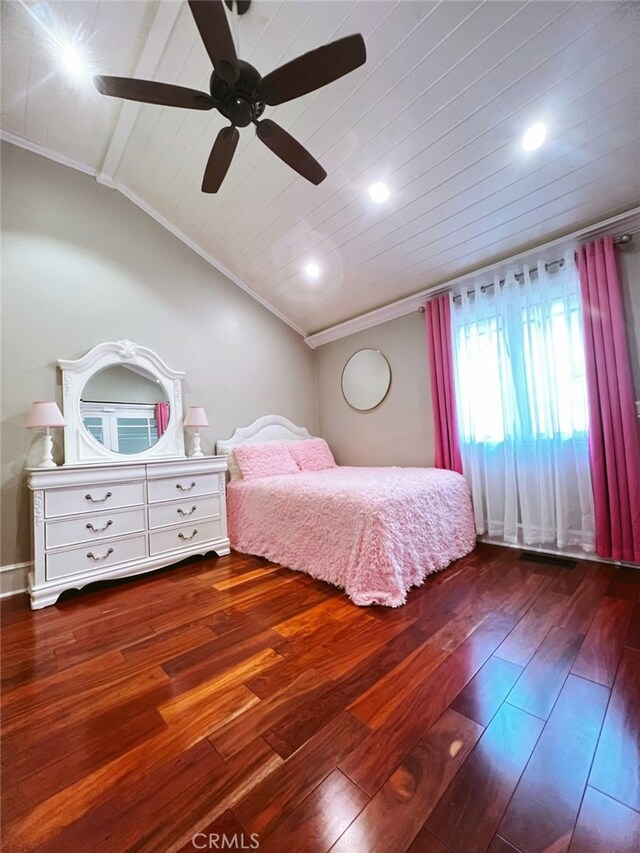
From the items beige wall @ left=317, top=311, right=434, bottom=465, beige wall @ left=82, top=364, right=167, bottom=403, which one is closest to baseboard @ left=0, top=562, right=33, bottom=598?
beige wall @ left=82, top=364, right=167, bottom=403

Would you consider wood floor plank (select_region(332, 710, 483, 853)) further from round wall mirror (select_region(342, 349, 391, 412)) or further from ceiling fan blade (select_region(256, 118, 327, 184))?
round wall mirror (select_region(342, 349, 391, 412))

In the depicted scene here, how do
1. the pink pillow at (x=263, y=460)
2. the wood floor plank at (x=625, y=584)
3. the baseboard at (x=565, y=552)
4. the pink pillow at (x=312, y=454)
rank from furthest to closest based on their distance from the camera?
the pink pillow at (x=312, y=454) → the pink pillow at (x=263, y=460) → the baseboard at (x=565, y=552) → the wood floor plank at (x=625, y=584)

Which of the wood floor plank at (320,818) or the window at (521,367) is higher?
the window at (521,367)

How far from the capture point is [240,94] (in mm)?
1428

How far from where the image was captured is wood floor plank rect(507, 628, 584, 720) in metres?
1.16

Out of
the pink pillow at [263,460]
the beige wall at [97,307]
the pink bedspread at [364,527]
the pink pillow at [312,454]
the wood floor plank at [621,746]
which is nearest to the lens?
the wood floor plank at [621,746]

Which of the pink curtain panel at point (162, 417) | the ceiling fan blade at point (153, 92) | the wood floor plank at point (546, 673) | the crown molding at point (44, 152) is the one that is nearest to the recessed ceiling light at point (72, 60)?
the crown molding at point (44, 152)

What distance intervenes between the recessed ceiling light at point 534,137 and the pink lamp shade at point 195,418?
297 centimetres

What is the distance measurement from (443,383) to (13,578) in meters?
3.64

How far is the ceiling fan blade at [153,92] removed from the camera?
1366 millimetres

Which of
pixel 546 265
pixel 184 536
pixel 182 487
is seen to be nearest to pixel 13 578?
pixel 184 536

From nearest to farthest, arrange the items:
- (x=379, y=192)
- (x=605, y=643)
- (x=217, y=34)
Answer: (x=217, y=34)
(x=605, y=643)
(x=379, y=192)

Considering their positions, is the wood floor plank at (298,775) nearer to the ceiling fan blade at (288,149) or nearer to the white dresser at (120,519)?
the white dresser at (120,519)

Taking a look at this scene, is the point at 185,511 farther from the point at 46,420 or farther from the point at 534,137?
the point at 534,137
